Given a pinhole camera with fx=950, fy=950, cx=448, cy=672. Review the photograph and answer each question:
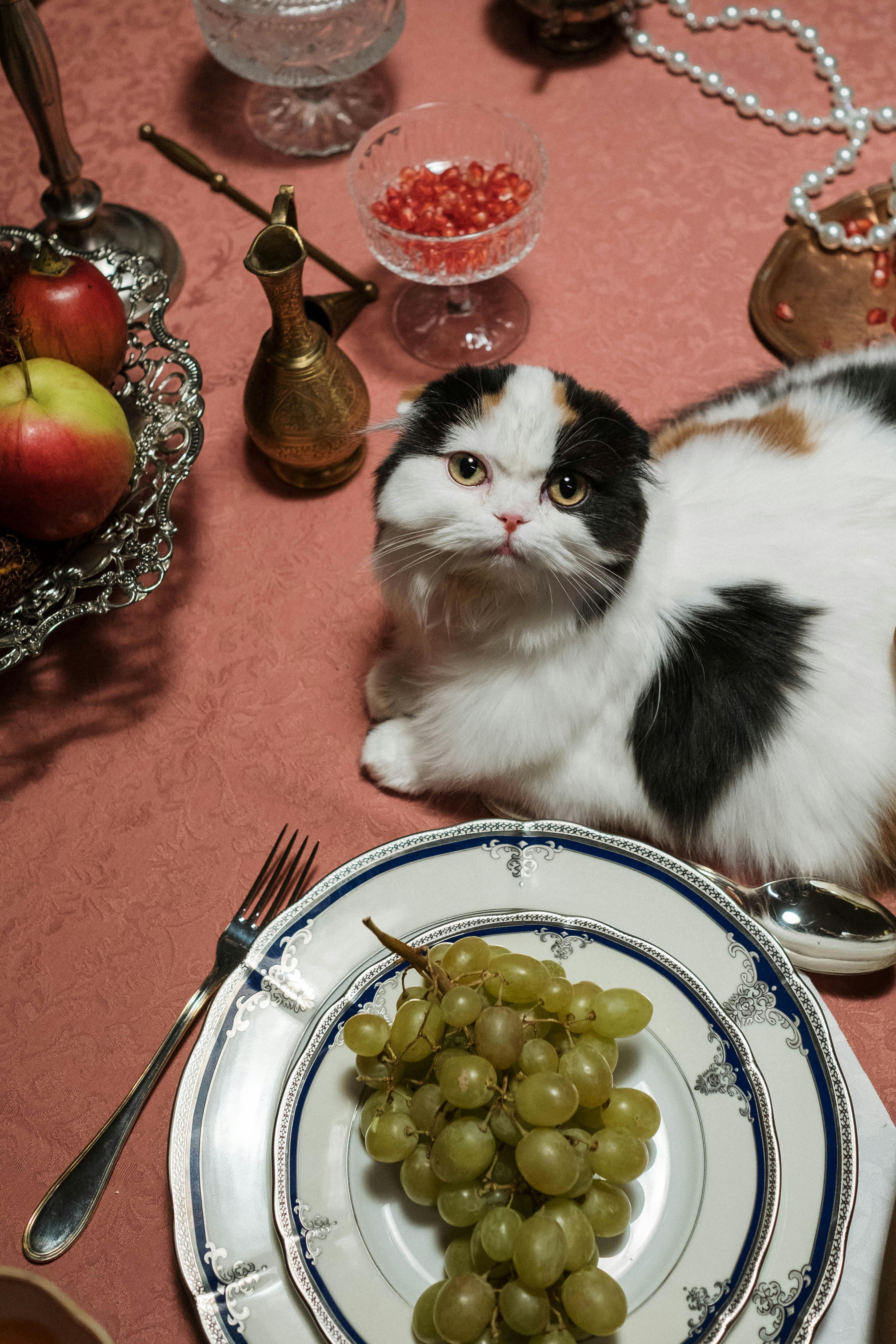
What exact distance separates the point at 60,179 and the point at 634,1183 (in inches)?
49.8

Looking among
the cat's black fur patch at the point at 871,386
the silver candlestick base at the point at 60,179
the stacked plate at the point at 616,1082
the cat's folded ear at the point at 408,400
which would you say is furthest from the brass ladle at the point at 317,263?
the stacked plate at the point at 616,1082

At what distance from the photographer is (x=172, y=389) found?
1.00 m

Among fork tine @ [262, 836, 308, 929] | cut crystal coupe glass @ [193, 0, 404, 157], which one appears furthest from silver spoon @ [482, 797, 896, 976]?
cut crystal coupe glass @ [193, 0, 404, 157]

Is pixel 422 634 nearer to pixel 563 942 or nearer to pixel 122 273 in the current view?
pixel 563 942

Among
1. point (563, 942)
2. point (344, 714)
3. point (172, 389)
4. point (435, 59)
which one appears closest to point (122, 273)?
point (172, 389)

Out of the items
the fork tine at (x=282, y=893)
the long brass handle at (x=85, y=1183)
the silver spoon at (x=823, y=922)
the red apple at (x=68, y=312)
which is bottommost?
the long brass handle at (x=85, y=1183)

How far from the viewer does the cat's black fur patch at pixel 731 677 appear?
770 mm

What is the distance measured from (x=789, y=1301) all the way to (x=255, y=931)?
1.54 feet

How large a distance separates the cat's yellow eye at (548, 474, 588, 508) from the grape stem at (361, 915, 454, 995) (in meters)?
0.33

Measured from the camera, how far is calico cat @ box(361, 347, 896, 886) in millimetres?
700

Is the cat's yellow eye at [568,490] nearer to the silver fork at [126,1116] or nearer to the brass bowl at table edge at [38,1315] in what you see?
the silver fork at [126,1116]

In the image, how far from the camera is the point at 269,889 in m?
0.84

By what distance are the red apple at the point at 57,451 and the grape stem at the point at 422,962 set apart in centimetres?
47

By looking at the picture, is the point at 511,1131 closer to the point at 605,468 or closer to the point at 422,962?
the point at 422,962
